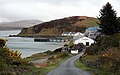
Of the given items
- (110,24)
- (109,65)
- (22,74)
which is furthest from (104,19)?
(22,74)

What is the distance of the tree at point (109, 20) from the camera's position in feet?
189

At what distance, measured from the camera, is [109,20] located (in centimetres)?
5781

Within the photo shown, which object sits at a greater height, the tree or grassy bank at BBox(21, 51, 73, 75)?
the tree

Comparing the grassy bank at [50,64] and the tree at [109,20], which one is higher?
the tree at [109,20]

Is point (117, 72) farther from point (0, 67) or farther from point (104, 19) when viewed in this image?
point (104, 19)

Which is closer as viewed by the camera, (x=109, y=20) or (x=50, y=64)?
(x=109, y=20)

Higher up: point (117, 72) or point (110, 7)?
point (110, 7)

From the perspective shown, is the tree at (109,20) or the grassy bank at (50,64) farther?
the tree at (109,20)

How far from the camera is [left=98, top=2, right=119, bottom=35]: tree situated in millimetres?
57625

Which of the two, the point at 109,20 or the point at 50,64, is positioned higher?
the point at 109,20

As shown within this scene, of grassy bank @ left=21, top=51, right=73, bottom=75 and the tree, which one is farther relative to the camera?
the tree

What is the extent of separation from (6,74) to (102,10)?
35.8m

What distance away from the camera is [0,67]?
29719 millimetres

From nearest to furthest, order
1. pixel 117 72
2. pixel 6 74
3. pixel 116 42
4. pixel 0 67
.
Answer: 1. pixel 6 74
2. pixel 0 67
3. pixel 117 72
4. pixel 116 42
